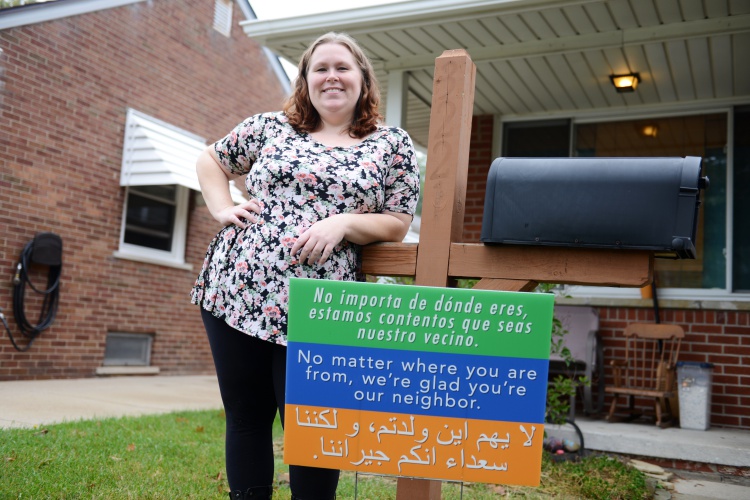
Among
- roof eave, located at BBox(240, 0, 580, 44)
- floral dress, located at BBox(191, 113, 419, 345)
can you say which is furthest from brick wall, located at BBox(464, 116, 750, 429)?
floral dress, located at BBox(191, 113, 419, 345)

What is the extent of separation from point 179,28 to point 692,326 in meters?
7.27

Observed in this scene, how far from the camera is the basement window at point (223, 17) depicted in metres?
10.0

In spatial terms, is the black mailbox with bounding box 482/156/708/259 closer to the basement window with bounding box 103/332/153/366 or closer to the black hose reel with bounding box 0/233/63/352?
the black hose reel with bounding box 0/233/63/352

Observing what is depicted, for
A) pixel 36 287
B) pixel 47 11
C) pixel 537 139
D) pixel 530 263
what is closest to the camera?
pixel 530 263

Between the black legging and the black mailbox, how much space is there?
2.37ft

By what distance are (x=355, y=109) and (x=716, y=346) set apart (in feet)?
15.1

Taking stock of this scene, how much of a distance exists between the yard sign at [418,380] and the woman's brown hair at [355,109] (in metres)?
0.52

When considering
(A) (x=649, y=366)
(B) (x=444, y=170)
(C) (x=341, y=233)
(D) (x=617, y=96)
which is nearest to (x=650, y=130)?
(D) (x=617, y=96)

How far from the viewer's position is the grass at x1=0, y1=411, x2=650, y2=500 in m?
2.99

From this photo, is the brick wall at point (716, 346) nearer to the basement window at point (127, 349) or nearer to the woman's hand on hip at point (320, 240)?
the woman's hand on hip at point (320, 240)

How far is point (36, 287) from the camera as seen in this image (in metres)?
7.13

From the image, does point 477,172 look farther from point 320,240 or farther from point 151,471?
point 320,240

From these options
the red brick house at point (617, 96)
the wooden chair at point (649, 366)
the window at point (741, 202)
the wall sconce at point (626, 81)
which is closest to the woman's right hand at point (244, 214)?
the red brick house at point (617, 96)

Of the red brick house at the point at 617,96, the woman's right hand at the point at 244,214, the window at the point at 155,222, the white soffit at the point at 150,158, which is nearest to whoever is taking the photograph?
the woman's right hand at the point at 244,214
